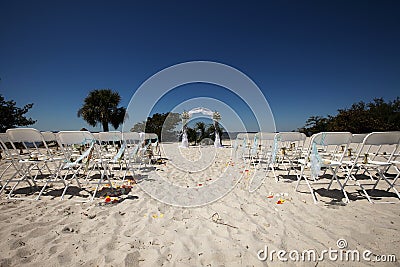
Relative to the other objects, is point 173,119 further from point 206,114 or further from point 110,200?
point 110,200

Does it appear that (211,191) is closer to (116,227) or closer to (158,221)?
(158,221)

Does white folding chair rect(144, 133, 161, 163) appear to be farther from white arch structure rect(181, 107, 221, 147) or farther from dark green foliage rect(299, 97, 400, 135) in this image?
dark green foliage rect(299, 97, 400, 135)

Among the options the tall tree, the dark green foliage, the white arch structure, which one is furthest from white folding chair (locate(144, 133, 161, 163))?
the dark green foliage

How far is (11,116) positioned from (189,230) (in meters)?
18.8

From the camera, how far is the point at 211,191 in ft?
11.9

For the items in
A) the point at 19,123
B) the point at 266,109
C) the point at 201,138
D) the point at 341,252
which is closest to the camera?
the point at 341,252

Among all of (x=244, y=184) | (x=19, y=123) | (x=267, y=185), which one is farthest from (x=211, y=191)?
(x=19, y=123)

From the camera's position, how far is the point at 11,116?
1420 centimetres

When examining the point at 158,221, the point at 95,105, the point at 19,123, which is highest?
the point at 95,105

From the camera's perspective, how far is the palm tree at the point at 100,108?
68.7ft

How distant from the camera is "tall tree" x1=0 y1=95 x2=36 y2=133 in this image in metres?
13.6

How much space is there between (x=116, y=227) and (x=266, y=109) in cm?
529

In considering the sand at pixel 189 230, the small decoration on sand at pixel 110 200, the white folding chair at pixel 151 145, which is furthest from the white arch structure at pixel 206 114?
the small decoration on sand at pixel 110 200

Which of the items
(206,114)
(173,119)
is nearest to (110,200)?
(206,114)
